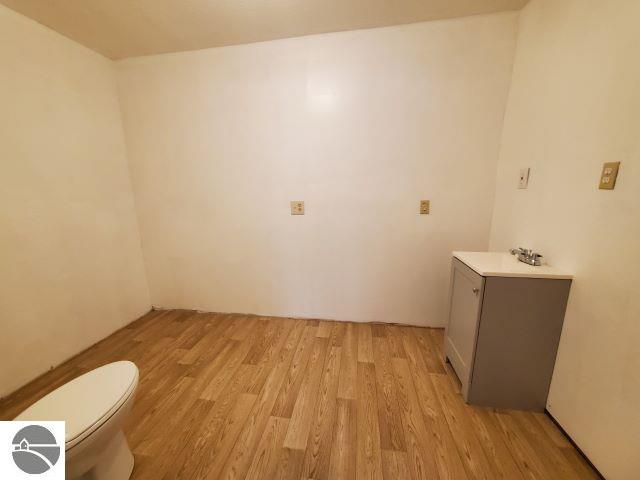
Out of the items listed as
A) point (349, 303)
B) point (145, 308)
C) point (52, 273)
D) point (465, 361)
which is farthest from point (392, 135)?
point (145, 308)

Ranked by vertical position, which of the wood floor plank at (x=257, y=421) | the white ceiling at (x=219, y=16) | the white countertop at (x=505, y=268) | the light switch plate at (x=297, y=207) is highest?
the white ceiling at (x=219, y=16)

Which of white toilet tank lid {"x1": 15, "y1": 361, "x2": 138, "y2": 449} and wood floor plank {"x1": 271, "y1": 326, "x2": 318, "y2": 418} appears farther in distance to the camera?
wood floor plank {"x1": 271, "y1": 326, "x2": 318, "y2": 418}

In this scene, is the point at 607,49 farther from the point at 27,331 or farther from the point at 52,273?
the point at 27,331

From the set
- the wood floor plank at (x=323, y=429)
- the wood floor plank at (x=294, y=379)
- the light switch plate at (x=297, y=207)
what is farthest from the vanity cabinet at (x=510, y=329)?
the light switch plate at (x=297, y=207)

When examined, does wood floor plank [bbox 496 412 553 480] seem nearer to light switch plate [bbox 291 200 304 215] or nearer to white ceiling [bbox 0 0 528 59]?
light switch plate [bbox 291 200 304 215]

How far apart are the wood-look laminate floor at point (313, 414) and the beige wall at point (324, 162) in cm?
47

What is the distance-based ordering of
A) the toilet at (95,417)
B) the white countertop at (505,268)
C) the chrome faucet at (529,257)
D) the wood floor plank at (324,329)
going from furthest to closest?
1. the wood floor plank at (324,329)
2. the chrome faucet at (529,257)
3. the white countertop at (505,268)
4. the toilet at (95,417)

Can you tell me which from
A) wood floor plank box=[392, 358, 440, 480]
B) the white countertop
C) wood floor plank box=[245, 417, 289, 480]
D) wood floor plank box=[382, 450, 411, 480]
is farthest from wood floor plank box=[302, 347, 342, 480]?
the white countertop

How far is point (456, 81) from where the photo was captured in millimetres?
1633

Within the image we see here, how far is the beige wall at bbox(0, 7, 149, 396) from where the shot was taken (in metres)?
1.42

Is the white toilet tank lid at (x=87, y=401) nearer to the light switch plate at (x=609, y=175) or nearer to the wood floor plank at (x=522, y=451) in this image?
the wood floor plank at (x=522, y=451)

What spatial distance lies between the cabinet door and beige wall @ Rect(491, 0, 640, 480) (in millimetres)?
395

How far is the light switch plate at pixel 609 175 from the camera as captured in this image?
3.02 ft

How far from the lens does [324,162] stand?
1888 mm
